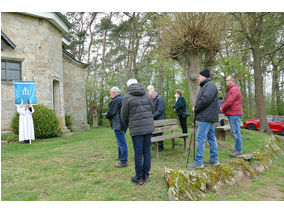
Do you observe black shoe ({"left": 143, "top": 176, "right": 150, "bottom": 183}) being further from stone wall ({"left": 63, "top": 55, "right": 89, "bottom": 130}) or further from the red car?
the red car

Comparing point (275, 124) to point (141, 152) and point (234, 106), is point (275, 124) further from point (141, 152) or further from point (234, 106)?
point (141, 152)

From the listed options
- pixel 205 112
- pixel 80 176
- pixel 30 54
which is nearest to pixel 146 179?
pixel 80 176

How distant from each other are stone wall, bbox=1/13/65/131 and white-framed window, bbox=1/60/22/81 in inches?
8.3

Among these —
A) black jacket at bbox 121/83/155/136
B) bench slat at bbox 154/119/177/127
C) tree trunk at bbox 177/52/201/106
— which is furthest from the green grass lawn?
tree trunk at bbox 177/52/201/106

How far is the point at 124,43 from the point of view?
21906 mm

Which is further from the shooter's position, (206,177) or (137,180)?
(206,177)

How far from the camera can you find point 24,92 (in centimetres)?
865

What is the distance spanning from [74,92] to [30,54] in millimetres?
4622

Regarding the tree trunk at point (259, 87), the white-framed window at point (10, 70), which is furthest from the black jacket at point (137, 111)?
the tree trunk at point (259, 87)

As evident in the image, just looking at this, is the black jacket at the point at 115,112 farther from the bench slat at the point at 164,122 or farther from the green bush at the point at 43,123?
the green bush at the point at 43,123

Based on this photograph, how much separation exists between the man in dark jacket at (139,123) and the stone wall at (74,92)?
11179mm

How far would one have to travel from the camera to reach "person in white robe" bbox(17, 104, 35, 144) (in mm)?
8320

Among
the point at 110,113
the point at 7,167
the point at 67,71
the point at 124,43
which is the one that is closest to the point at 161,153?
the point at 110,113

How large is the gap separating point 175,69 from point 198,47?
38.5 ft
